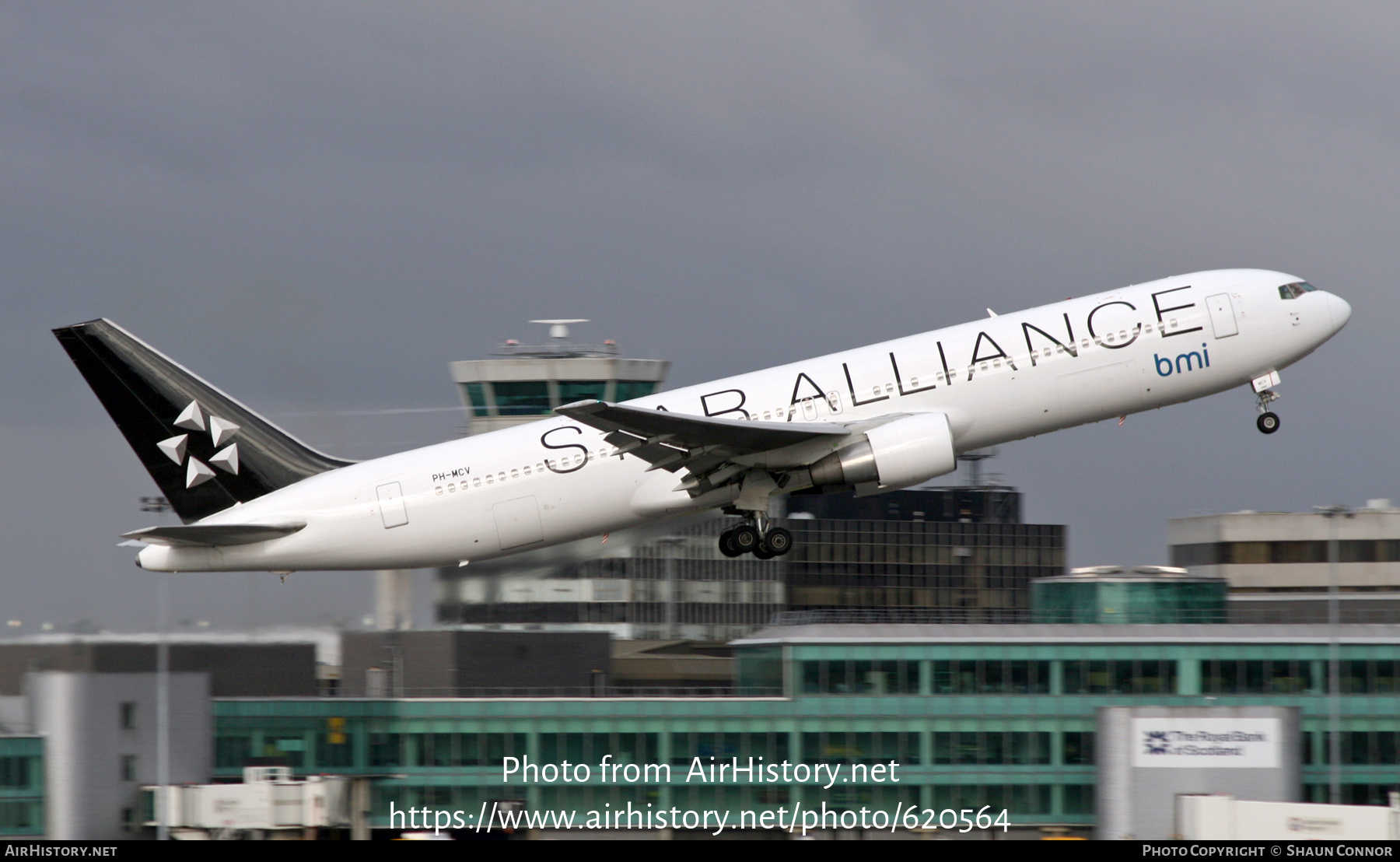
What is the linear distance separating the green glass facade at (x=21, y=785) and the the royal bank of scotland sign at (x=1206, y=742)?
31003 millimetres

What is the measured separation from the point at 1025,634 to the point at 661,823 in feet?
42.3

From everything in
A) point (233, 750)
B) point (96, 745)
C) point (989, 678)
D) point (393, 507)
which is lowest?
point (233, 750)

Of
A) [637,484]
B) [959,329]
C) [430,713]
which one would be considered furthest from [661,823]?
Result: [959,329]

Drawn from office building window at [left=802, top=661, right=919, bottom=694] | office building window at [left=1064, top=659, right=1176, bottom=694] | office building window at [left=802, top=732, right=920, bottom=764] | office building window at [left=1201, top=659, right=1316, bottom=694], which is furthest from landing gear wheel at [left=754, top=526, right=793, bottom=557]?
office building window at [left=1201, top=659, right=1316, bottom=694]

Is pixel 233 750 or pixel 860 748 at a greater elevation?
pixel 233 750

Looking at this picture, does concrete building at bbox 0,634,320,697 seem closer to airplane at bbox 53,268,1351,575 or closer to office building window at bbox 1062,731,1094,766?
airplane at bbox 53,268,1351,575

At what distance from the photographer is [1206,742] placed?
149ft

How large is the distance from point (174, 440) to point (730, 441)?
1231 centimetres

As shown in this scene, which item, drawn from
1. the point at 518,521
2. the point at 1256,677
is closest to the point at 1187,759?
the point at 1256,677

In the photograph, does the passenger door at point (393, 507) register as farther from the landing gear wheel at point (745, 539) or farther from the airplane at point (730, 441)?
the landing gear wheel at point (745, 539)

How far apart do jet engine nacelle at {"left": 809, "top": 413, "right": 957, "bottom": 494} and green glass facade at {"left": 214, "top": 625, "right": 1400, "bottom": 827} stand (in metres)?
17.4

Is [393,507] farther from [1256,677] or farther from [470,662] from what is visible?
[1256,677]

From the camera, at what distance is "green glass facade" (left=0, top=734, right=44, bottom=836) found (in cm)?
4319
